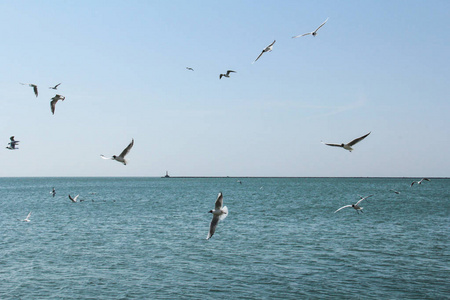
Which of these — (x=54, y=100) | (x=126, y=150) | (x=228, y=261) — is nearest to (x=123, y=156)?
(x=126, y=150)

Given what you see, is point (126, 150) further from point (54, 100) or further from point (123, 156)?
point (54, 100)

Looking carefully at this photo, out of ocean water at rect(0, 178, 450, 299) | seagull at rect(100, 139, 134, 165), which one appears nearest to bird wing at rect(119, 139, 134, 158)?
seagull at rect(100, 139, 134, 165)

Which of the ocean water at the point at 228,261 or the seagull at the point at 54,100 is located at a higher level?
the seagull at the point at 54,100

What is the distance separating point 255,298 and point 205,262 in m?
9.08

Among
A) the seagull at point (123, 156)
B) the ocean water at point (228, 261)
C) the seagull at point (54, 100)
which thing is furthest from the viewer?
the ocean water at point (228, 261)

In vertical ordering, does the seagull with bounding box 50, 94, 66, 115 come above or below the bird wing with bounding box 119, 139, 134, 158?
above

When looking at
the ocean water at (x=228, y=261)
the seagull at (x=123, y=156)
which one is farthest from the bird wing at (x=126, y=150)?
the ocean water at (x=228, y=261)

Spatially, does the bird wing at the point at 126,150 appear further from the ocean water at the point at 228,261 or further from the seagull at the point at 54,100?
the ocean water at the point at 228,261

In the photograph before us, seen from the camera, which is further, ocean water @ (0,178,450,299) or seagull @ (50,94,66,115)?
ocean water @ (0,178,450,299)

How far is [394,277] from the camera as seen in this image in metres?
29.9

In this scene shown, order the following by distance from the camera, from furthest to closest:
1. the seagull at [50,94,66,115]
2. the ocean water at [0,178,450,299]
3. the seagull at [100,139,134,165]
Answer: the ocean water at [0,178,450,299], the seagull at [50,94,66,115], the seagull at [100,139,134,165]

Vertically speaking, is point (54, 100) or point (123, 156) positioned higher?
point (54, 100)

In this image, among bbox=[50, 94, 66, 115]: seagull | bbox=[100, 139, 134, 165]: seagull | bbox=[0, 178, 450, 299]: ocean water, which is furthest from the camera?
bbox=[0, 178, 450, 299]: ocean water

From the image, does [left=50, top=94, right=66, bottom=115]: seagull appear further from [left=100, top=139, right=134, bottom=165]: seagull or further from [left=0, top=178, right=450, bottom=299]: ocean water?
[left=0, top=178, right=450, bottom=299]: ocean water
